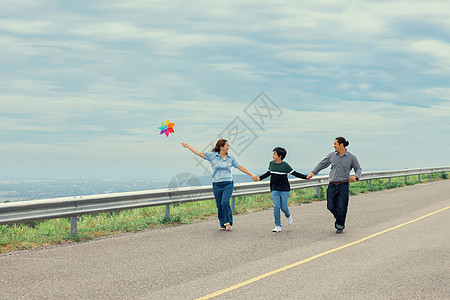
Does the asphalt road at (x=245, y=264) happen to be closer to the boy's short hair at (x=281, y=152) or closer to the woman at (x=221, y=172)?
the woman at (x=221, y=172)

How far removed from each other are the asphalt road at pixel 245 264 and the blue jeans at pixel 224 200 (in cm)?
36

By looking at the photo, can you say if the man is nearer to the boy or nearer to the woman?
the boy

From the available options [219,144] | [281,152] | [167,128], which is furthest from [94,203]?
[281,152]

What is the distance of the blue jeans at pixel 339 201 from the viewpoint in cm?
1151

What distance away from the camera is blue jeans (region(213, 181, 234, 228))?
11.8 m

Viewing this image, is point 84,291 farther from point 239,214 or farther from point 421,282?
point 239,214

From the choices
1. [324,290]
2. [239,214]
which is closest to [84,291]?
[324,290]

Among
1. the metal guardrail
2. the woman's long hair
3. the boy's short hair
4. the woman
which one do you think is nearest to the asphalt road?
the woman

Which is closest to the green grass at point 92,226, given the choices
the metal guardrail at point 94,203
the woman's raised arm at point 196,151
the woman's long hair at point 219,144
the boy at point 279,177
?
the metal guardrail at point 94,203

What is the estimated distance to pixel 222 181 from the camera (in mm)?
12000

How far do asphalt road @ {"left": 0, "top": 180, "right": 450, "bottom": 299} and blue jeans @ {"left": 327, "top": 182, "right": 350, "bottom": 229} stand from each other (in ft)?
1.01

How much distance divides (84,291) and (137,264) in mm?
1645

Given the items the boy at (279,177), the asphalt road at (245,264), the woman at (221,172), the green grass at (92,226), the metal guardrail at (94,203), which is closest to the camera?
the asphalt road at (245,264)

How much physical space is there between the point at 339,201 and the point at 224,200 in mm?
2561
